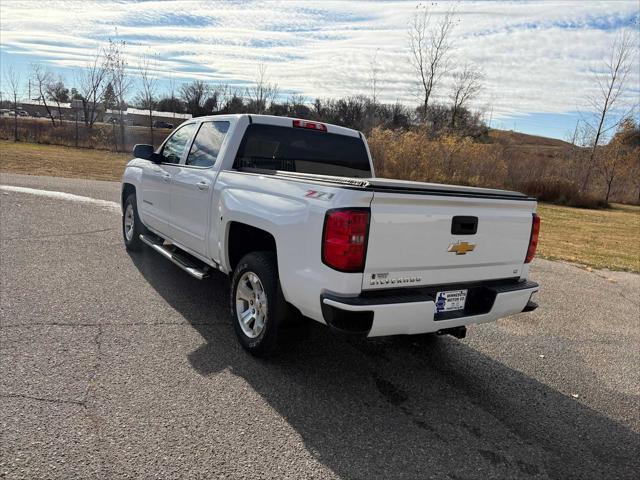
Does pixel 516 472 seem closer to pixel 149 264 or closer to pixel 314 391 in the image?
pixel 314 391

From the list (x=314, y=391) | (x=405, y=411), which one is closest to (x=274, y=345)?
(x=314, y=391)

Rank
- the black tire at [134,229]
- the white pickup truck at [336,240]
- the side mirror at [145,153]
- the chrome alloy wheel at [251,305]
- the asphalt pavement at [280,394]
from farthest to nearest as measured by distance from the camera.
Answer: the black tire at [134,229] → the side mirror at [145,153] → the chrome alloy wheel at [251,305] → the white pickup truck at [336,240] → the asphalt pavement at [280,394]

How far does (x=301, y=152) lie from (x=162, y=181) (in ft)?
5.80

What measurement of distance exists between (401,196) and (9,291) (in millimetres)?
4165

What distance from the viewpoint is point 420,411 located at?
10.9 ft

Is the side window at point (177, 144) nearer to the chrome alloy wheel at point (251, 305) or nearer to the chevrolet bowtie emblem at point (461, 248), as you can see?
the chrome alloy wheel at point (251, 305)

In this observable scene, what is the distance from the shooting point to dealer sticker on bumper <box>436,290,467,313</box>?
336cm

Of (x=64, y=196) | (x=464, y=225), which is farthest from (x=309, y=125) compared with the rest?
(x=64, y=196)

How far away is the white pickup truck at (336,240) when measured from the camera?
2959 millimetres

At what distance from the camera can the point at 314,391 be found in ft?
11.3

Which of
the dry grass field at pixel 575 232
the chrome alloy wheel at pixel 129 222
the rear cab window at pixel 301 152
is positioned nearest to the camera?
the rear cab window at pixel 301 152

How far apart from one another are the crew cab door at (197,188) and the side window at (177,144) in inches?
10.0

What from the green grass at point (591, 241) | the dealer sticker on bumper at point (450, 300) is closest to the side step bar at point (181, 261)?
the dealer sticker on bumper at point (450, 300)

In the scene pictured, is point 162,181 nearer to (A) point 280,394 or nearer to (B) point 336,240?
(A) point 280,394
